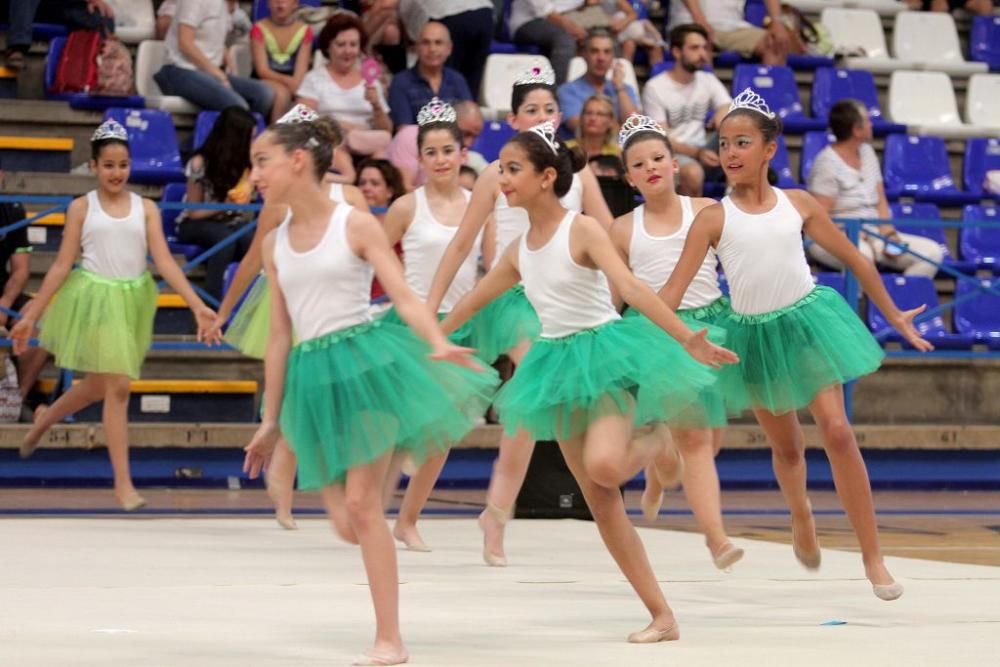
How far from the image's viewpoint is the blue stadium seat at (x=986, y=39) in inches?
520

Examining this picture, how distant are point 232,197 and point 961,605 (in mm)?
5486

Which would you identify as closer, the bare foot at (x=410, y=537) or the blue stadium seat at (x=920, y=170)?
the bare foot at (x=410, y=537)

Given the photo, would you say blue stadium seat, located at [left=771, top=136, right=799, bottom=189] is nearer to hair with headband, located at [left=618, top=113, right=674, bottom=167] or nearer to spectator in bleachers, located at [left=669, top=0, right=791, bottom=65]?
spectator in bleachers, located at [left=669, top=0, right=791, bottom=65]

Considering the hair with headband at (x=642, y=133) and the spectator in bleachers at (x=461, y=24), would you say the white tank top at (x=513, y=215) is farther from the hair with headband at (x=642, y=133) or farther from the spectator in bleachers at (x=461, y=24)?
the spectator in bleachers at (x=461, y=24)

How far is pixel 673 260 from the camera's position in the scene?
6.25 metres

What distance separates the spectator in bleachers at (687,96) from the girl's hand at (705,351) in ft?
21.0

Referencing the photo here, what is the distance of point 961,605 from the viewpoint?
16.9 feet

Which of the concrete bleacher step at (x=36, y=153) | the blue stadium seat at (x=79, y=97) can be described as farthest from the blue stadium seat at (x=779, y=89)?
the concrete bleacher step at (x=36, y=153)

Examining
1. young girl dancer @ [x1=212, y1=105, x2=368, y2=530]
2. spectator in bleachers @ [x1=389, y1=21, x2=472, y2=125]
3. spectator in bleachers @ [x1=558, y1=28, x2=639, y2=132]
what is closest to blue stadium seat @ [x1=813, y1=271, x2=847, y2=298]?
spectator in bleachers @ [x1=558, y1=28, x2=639, y2=132]

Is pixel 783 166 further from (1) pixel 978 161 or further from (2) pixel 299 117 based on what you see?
(2) pixel 299 117

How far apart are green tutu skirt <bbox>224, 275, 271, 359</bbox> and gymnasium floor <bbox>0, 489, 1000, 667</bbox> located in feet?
2.56

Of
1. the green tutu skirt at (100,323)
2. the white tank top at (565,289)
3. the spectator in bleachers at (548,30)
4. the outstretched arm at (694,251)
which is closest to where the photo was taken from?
the white tank top at (565,289)

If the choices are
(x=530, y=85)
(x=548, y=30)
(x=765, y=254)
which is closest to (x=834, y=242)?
(x=765, y=254)

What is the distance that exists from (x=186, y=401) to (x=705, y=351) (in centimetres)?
548
